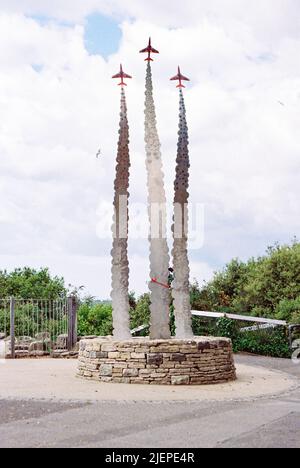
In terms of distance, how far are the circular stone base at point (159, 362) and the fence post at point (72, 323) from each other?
7570 millimetres

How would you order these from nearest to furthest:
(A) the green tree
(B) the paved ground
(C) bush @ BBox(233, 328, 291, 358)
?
(B) the paved ground
(C) bush @ BBox(233, 328, 291, 358)
(A) the green tree

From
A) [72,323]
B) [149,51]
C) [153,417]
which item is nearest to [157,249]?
[149,51]

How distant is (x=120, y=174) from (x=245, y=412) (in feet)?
22.5

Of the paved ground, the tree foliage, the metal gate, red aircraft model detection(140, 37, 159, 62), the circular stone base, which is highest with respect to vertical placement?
red aircraft model detection(140, 37, 159, 62)

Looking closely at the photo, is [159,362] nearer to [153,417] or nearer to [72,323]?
[153,417]

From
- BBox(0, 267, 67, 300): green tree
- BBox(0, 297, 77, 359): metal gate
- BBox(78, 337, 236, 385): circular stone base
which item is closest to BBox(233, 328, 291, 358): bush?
BBox(0, 297, 77, 359): metal gate

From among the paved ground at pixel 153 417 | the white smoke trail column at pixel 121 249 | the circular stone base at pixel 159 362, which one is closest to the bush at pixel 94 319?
the white smoke trail column at pixel 121 249

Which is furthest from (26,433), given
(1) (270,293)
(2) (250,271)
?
(2) (250,271)

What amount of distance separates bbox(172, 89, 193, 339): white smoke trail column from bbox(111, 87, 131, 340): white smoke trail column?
116 centimetres

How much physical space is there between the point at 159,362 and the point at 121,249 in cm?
276

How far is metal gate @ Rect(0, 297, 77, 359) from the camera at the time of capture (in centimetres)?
2180

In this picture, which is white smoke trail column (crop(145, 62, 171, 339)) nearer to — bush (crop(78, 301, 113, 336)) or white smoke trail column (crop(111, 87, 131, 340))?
white smoke trail column (crop(111, 87, 131, 340))

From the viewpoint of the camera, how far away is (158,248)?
616 inches
